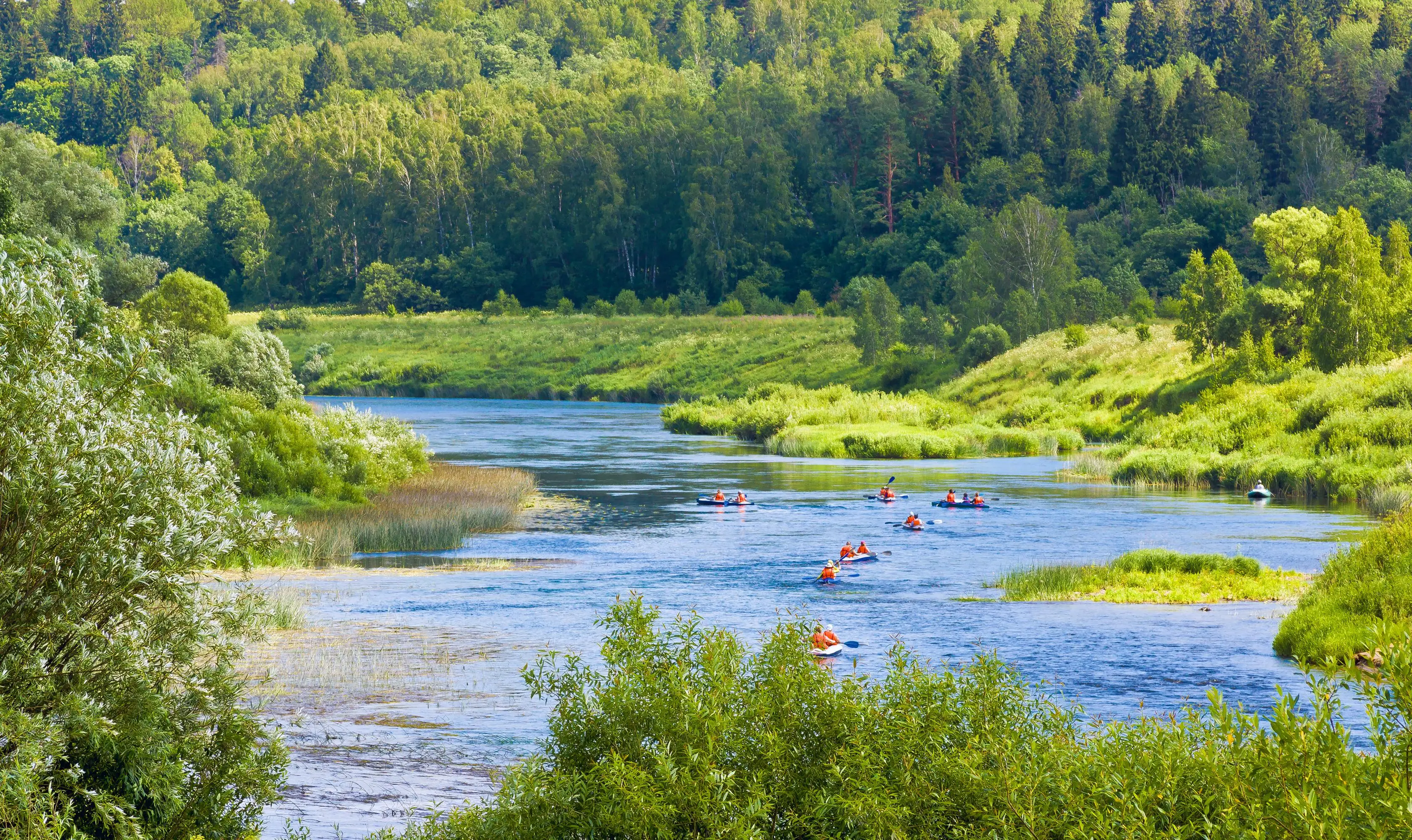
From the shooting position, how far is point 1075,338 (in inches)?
3226

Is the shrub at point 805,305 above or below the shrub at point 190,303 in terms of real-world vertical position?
above

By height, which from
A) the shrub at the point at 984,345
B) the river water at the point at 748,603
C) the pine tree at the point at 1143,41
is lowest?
the river water at the point at 748,603

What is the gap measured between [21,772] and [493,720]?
9.77m

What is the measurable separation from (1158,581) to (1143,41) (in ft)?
510

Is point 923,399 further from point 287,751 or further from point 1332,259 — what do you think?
point 287,751

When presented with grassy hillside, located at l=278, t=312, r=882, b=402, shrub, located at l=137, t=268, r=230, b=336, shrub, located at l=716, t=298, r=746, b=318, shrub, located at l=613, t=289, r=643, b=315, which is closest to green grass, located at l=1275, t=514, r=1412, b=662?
shrub, located at l=137, t=268, r=230, b=336

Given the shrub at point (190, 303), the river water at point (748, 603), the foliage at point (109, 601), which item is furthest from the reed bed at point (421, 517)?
the shrub at point (190, 303)

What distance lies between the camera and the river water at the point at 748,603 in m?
18.5

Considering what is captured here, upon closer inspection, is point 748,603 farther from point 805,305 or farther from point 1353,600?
point 805,305

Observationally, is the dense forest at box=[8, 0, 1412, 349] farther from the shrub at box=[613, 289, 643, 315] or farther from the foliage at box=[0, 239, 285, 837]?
the foliage at box=[0, 239, 285, 837]

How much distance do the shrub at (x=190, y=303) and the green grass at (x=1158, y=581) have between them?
4461cm

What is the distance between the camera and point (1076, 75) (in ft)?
546

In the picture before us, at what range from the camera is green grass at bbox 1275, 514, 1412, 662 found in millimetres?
21656

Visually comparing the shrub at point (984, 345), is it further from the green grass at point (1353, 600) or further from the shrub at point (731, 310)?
the green grass at point (1353, 600)
